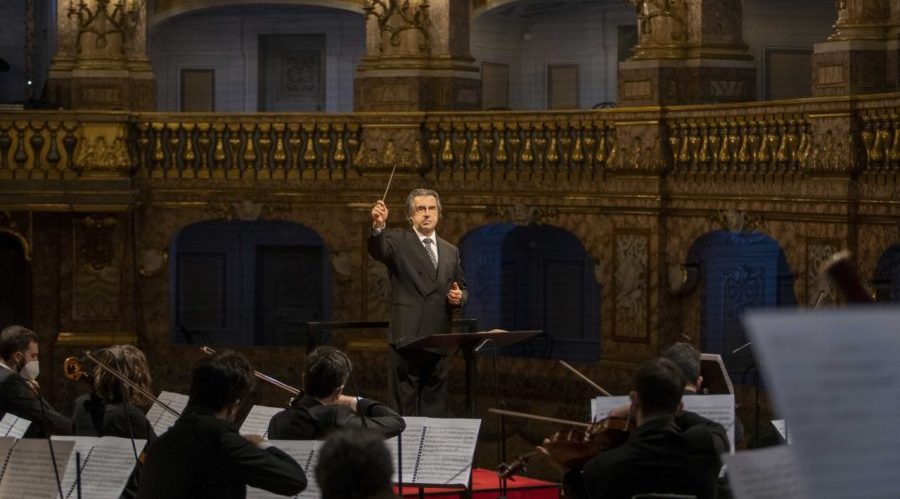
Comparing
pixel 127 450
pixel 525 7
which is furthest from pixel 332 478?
pixel 525 7

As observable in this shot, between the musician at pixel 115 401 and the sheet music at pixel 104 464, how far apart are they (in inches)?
8.3

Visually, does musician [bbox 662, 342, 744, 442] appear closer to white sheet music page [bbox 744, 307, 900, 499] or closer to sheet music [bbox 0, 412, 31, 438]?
sheet music [bbox 0, 412, 31, 438]

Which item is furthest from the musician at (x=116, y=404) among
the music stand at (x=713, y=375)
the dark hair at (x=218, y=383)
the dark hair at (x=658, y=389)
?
the music stand at (x=713, y=375)

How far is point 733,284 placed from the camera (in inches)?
543

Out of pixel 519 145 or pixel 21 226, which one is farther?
pixel 21 226

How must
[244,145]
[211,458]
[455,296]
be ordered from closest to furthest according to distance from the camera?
1. [211,458]
2. [455,296]
3. [244,145]

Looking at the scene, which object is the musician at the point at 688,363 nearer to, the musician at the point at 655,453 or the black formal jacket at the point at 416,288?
the musician at the point at 655,453

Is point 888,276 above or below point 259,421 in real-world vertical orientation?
above

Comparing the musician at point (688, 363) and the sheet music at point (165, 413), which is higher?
the musician at point (688, 363)

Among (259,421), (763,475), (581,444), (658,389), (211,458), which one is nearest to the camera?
(763,475)

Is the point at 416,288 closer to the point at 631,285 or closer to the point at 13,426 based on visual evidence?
the point at 13,426

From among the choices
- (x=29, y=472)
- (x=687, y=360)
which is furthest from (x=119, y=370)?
(x=687, y=360)

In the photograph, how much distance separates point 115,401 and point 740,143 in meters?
7.19

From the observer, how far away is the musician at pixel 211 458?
4973 mm
